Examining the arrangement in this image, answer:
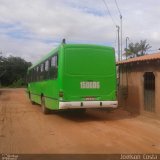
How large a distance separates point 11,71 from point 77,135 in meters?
65.6

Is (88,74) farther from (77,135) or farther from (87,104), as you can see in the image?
(77,135)

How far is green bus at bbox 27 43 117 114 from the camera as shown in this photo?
567 inches

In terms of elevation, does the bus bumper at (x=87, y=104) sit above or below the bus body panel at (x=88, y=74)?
below

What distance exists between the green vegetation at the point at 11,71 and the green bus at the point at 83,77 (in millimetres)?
56043

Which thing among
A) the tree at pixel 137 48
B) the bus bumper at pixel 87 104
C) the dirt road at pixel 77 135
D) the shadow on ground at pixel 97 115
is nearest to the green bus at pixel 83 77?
the bus bumper at pixel 87 104

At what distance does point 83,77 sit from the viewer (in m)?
14.7

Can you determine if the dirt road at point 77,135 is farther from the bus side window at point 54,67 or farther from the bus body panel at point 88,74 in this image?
the bus side window at point 54,67

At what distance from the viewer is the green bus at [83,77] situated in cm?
1441

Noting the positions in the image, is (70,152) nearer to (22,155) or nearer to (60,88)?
(22,155)

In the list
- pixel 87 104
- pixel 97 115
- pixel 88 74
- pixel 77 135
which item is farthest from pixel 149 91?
pixel 77 135

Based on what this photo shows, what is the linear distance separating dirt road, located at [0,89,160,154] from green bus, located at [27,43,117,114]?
2.84ft

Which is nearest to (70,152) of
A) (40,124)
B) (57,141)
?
(57,141)

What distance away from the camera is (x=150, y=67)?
661 inches

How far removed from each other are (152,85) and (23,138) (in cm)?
825
